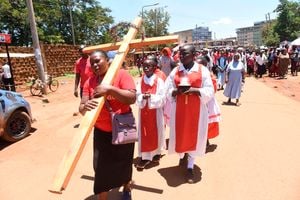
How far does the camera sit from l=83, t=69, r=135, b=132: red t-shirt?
11.4 feet

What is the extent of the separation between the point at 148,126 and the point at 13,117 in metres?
3.68

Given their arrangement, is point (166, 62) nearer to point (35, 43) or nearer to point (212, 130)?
point (212, 130)

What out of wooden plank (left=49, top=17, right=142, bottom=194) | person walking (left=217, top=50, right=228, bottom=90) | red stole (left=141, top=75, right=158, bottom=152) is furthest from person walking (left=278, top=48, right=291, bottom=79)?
wooden plank (left=49, top=17, right=142, bottom=194)

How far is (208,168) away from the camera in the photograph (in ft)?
17.6

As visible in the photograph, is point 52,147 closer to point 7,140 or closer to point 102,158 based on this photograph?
point 7,140

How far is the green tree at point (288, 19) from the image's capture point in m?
45.5

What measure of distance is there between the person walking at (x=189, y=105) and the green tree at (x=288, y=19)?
149 feet

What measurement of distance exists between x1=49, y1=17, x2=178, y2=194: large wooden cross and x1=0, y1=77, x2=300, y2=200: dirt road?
6.74ft

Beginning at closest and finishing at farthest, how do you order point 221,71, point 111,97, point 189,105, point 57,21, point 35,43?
point 111,97, point 189,105, point 221,71, point 35,43, point 57,21

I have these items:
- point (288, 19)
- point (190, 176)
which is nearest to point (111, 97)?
point (190, 176)

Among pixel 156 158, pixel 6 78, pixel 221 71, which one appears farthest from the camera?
pixel 6 78

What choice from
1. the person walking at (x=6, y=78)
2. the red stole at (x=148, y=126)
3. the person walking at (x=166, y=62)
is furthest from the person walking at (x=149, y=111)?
the person walking at (x=6, y=78)

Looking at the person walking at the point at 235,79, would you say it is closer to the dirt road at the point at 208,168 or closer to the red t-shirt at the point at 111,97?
the dirt road at the point at 208,168

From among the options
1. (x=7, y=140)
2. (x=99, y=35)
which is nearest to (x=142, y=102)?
(x=7, y=140)
